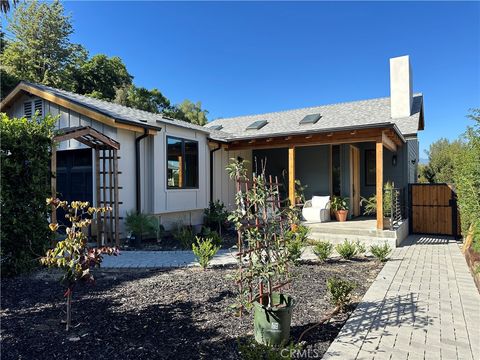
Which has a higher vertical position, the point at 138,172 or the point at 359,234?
the point at 138,172

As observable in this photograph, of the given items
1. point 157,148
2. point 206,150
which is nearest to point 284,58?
point 206,150

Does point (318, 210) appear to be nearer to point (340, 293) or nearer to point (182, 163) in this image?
point (182, 163)

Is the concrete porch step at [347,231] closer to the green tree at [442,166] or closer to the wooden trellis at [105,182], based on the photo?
the wooden trellis at [105,182]

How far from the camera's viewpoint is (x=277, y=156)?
13.0m

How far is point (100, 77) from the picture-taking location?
2947 cm

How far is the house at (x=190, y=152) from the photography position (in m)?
8.04

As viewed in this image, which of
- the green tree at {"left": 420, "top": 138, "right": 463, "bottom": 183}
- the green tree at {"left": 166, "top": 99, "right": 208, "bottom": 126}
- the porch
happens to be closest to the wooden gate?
the porch

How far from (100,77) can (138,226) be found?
2643 cm

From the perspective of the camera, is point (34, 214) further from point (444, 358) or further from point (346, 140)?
point (346, 140)

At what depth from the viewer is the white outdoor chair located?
10.2 metres

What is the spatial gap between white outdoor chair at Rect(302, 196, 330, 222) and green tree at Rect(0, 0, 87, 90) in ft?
82.1

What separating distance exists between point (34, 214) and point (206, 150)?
5.86 metres

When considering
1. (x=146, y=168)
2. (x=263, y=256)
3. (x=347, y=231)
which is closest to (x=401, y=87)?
(x=347, y=231)

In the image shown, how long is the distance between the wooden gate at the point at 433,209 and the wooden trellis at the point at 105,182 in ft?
30.1
